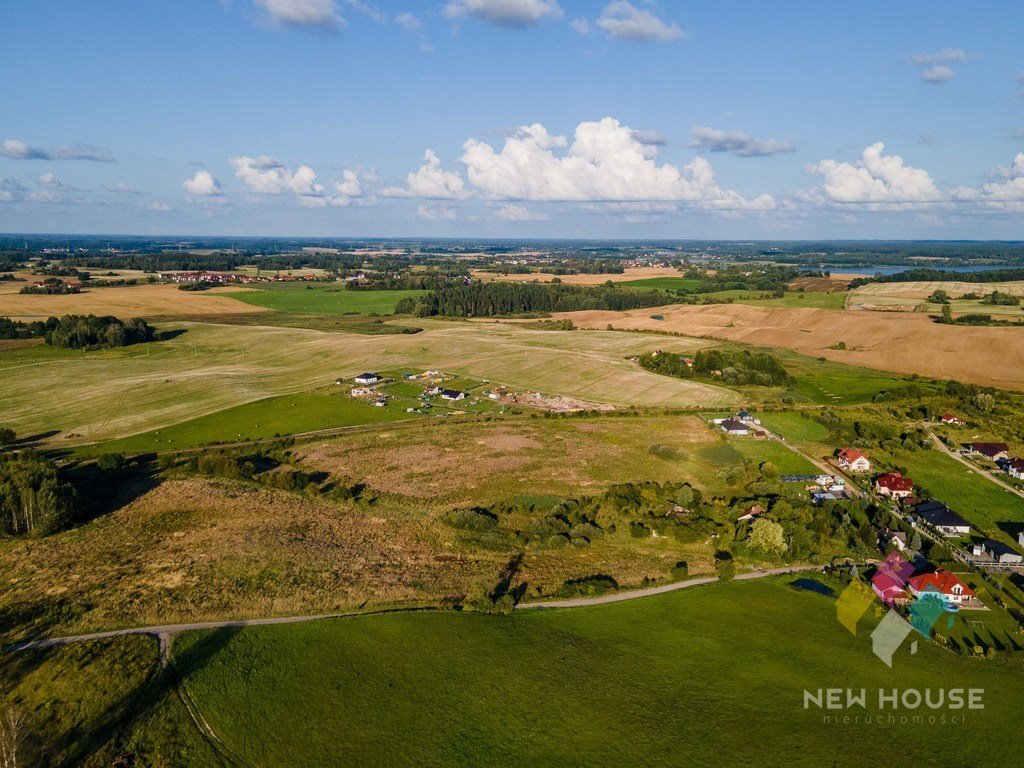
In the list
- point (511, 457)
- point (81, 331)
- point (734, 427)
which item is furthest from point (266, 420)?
point (81, 331)

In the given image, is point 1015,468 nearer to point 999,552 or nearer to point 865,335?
point 999,552

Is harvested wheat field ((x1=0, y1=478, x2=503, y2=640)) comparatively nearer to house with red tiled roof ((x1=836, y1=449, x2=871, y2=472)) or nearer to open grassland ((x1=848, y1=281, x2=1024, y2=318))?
house with red tiled roof ((x1=836, y1=449, x2=871, y2=472))

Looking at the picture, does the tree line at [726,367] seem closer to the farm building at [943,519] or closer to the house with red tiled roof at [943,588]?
the farm building at [943,519]

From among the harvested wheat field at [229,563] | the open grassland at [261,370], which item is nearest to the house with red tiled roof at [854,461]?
the open grassland at [261,370]

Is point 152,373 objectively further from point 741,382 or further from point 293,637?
point 741,382

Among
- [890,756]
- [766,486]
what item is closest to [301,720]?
[890,756]
